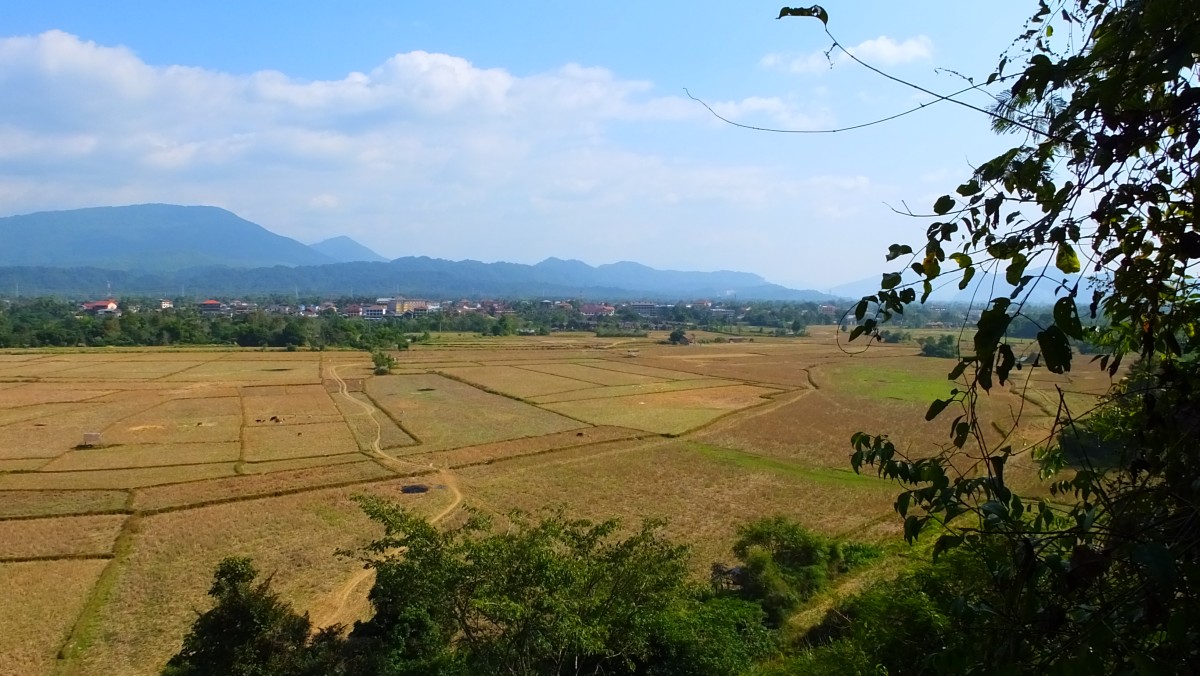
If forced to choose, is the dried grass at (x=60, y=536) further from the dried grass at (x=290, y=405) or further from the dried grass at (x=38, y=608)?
the dried grass at (x=290, y=405)

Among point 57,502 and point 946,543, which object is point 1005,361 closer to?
point 946,543

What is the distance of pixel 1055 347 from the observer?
142cm

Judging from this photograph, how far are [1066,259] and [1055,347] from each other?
24.0 inches

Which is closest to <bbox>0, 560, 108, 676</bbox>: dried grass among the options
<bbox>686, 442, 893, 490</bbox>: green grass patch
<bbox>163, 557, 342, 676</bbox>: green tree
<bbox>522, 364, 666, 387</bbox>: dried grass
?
<bbox>163, 557, 342, 676</bbox>: green tree

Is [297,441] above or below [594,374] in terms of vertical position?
below

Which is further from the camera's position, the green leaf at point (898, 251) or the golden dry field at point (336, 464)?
the golden dry field at point (336, 464)

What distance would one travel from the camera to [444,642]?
410 inches

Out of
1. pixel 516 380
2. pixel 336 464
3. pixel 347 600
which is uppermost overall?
pixel 516 380

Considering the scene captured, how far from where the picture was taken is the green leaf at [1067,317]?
4.66 ft

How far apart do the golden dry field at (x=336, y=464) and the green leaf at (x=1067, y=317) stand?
992 millimetres

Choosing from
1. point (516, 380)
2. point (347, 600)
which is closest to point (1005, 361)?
point (347, 600)

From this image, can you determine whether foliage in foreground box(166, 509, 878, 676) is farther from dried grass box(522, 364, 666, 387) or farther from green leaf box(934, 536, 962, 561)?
dried grass box(522, 364, 666, 387)

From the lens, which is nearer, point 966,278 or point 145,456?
point 966,278

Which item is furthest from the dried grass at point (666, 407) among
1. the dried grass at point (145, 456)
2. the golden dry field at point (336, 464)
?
the dried grass at point (145, 456)
